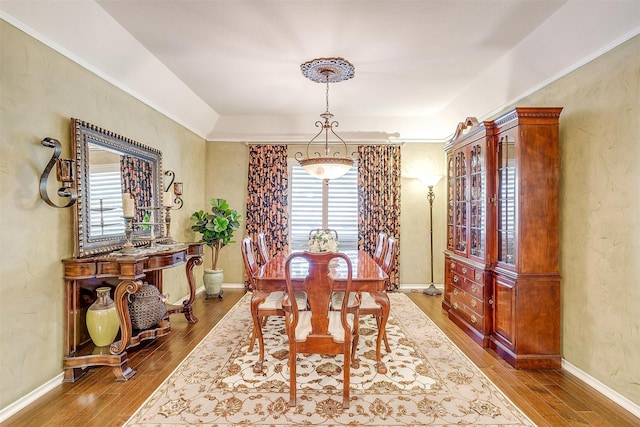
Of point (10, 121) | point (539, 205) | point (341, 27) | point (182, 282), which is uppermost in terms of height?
point (341, 27)

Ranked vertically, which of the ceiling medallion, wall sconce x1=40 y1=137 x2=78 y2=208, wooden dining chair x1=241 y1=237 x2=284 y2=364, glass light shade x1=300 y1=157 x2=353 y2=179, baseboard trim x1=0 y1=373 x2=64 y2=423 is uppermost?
the ceiling medallion

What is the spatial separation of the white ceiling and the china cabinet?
0.62m

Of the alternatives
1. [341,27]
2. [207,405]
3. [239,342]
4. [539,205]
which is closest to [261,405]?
[207,405]

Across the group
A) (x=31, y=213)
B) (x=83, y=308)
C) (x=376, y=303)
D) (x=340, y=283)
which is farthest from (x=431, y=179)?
(x=31, y=213)

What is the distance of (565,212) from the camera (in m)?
2.74

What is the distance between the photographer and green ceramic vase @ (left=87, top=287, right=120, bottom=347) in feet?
8.70

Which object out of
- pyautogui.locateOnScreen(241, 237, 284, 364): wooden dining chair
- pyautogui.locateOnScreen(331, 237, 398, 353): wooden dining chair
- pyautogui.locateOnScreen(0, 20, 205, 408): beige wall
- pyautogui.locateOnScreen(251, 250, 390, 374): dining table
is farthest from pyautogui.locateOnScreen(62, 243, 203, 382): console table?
pyautogui.locateOnScreen(331, 237, 398, 353): wooden dining chair

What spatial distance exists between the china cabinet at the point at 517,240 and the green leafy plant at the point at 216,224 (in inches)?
132

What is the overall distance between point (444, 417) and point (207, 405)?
156 cm

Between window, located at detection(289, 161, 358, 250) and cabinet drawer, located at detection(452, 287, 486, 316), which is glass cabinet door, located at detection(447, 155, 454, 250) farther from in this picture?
window, located at detection(289, 161, 358, 250)

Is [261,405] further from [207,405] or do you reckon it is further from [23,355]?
[23,355]

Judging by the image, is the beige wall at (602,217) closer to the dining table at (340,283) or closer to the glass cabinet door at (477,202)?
the glass cabinet door at (477,202)

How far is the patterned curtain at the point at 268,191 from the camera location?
5516mm

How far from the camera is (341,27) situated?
271 centimetres
